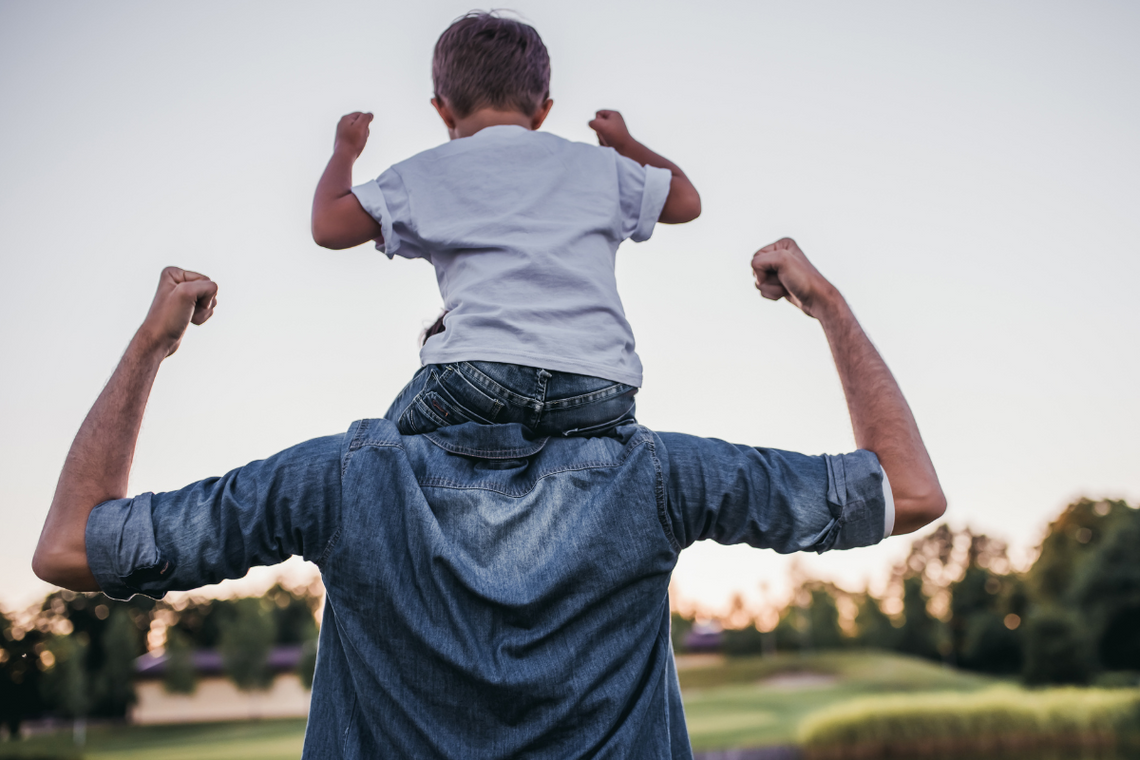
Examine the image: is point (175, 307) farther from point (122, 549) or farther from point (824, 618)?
point (824, 618)

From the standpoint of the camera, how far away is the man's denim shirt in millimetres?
1188

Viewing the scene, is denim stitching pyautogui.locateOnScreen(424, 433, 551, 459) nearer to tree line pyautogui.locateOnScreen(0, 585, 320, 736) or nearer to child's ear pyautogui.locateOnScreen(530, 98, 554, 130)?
child's ear pyautogui.locateOnScreen(530, 98, 554, 130)

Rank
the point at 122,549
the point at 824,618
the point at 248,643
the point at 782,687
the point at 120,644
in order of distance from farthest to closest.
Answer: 1. the point at 824,618
2. the point at 782,687
3. the point at 248,643
4. the point at 120,644
5. the point at 122,549

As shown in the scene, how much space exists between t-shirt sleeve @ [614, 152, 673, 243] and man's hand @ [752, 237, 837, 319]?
223mm

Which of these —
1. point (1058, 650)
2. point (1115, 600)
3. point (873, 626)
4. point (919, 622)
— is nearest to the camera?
point (1058, 650)

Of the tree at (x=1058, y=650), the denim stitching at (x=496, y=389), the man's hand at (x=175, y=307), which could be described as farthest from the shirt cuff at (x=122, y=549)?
the tree at (x=1058, y=650)

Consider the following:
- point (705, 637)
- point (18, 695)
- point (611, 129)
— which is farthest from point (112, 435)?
point (705, 637)

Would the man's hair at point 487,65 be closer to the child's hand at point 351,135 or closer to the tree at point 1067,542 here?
the child's hand at point 351,135

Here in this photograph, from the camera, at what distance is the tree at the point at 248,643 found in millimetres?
35625

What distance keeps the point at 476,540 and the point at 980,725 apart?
106 feet

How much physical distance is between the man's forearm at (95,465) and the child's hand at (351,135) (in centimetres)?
51

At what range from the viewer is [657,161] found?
67.1 inches

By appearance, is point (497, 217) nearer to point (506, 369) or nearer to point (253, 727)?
point (506, 369)

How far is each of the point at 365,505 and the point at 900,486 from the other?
0.85 meters
